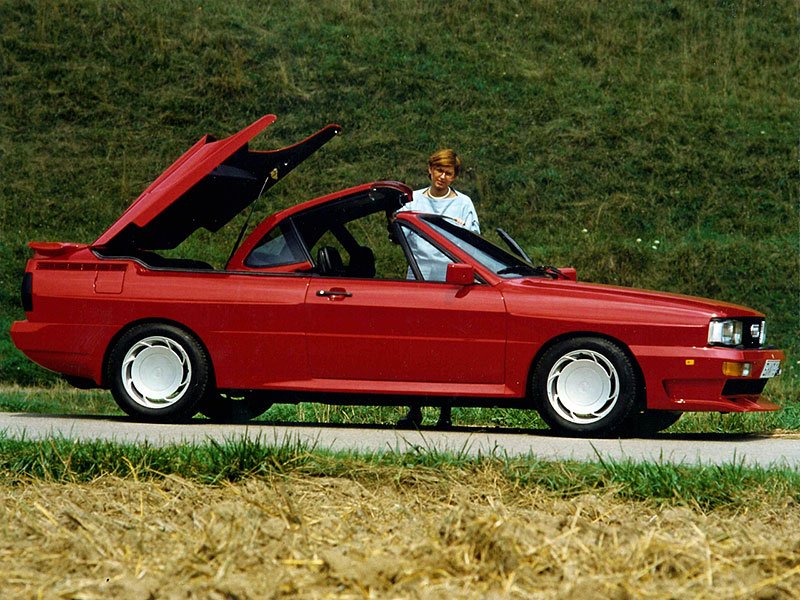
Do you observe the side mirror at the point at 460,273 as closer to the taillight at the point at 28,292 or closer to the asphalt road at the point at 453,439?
the asphalt road at the point at 453,439

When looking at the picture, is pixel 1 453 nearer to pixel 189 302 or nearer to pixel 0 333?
pixel 189 302

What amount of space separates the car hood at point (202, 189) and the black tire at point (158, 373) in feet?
2.65

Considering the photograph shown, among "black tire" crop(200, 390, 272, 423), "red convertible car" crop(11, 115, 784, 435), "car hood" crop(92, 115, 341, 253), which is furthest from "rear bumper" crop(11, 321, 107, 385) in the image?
"black tire" crop(200, 390, 272, 423)

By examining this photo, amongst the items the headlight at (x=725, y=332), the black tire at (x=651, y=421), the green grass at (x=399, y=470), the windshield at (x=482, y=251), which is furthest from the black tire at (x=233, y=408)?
the green grass at (x=399, y=470)

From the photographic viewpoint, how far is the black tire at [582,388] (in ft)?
30.0

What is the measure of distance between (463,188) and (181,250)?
5952 millimetres

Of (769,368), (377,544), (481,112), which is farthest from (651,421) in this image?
(481,112)

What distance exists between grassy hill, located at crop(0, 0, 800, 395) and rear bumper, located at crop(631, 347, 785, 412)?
11.2 meters

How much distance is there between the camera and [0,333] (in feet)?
60.2

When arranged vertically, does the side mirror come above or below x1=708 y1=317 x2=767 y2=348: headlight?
above

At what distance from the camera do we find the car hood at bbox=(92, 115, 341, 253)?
996 cm

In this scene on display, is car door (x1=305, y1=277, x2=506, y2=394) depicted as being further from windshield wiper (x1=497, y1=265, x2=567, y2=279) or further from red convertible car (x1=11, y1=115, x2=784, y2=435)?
windshield wiper (x1=497, y1=265, x2=567, y2=279)

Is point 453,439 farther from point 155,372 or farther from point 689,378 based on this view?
point 155,372

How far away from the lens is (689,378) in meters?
9.10
